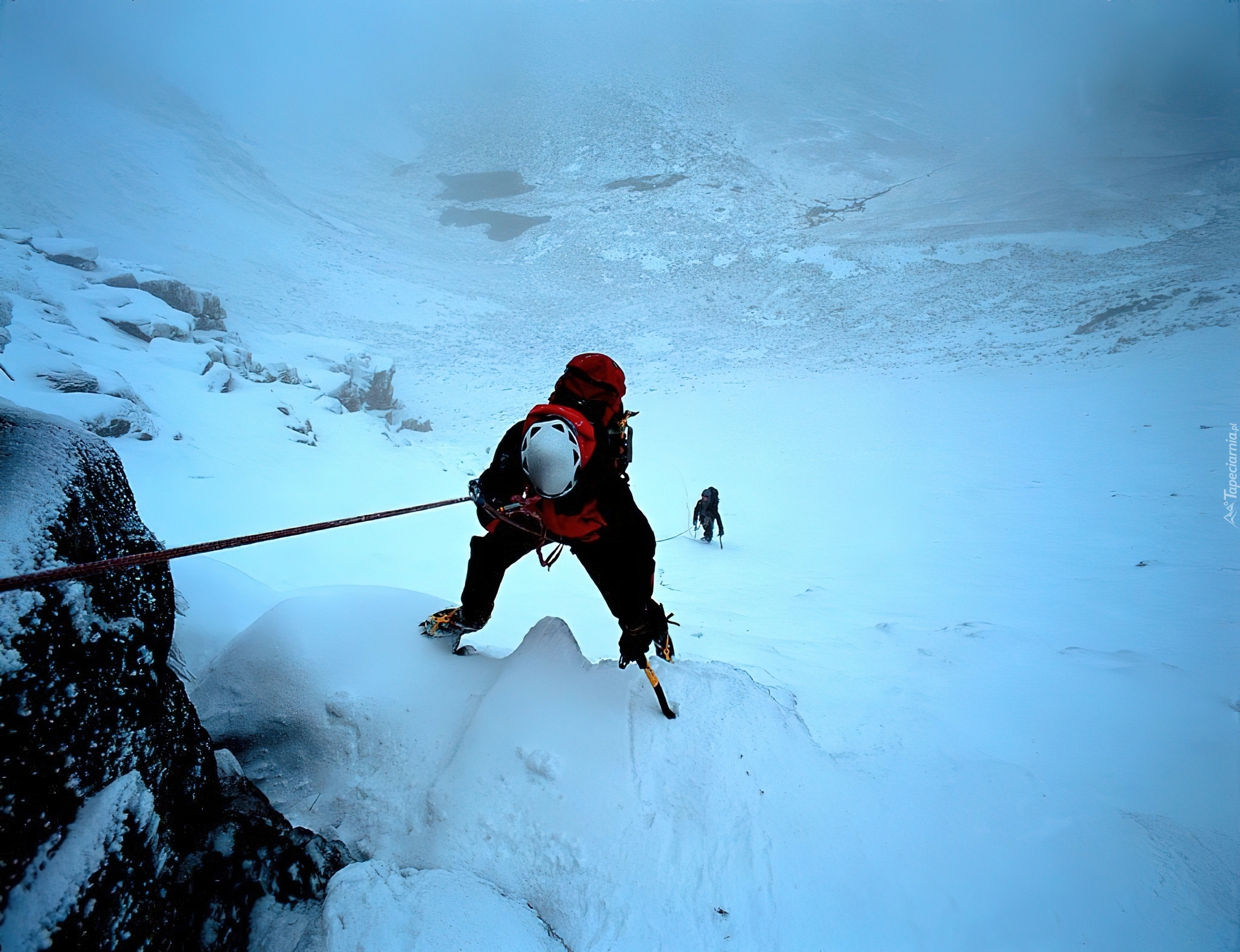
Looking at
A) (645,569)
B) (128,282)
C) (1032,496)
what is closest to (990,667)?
(645,569)

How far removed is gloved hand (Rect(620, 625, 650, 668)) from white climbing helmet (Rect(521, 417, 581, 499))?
69 cm

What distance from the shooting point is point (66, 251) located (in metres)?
10.8

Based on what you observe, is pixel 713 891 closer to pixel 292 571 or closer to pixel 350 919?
pixel 350 919

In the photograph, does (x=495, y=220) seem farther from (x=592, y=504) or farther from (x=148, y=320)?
(x=592, y=504)

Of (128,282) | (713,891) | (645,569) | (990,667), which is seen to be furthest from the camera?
(128,282)

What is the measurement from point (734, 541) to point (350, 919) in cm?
633

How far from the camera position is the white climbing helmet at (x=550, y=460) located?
1.56 m

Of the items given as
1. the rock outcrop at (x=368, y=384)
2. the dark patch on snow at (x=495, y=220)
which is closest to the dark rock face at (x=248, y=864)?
the rock outcrop at (x=368, y=384)

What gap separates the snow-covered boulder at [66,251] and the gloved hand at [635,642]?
1521cm

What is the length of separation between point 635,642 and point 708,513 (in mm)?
5013

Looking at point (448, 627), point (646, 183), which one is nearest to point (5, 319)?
point (448, 627)

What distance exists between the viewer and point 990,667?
2611 millimetres

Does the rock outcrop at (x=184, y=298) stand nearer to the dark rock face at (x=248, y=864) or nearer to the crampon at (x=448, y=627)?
the crampon at (x=448, y=627)

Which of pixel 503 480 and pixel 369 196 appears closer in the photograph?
pixel 503 480
